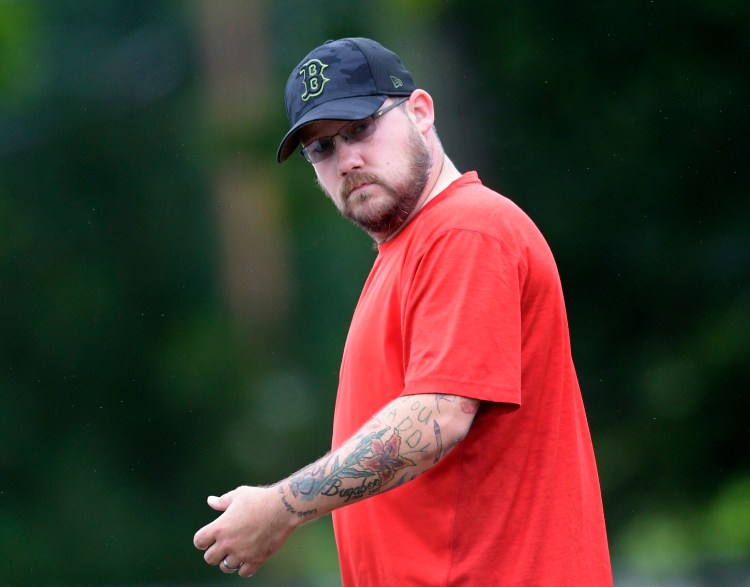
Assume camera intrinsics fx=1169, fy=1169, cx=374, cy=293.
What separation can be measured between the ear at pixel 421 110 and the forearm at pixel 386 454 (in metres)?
0.78

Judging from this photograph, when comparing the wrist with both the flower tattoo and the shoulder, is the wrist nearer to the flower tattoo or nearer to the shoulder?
the flower tattoo

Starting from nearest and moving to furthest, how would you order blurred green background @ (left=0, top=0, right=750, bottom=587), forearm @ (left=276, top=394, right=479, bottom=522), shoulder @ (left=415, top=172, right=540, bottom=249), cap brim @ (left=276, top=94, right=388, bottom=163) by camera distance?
1. forearm @ (left=276, top=394, right=479, bottom=522)
2. shoulder @ (left=415, top=172, right=540, bottom=249)
3. cap brim @ (left=276, top=94, right=388, bottom=163)
4. blurred green background @ (left=0, top=0, right=750, bottom=587)

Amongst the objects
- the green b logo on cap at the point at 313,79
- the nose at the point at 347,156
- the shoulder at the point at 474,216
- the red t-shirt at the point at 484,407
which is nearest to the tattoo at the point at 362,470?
the red t-shirt at the point at 484,407

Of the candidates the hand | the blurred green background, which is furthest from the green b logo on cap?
the blurred green background

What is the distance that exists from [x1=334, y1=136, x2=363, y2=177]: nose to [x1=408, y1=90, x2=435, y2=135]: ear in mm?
182

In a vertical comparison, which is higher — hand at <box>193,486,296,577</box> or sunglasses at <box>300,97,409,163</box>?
sunglasses at <box>300,97,409,163</box>

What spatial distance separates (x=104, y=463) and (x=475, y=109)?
19.1 feet

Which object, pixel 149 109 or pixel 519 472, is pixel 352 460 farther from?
pixel 149 109

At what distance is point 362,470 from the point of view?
7.27 ft

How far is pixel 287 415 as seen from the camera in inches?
422

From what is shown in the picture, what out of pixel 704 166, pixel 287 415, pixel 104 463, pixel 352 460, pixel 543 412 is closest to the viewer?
pixel 352 460

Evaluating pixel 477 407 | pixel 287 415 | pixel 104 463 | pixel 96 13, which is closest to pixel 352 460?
pixel 477 407

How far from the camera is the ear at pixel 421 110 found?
2.73m

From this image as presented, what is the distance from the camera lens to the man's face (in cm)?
258
